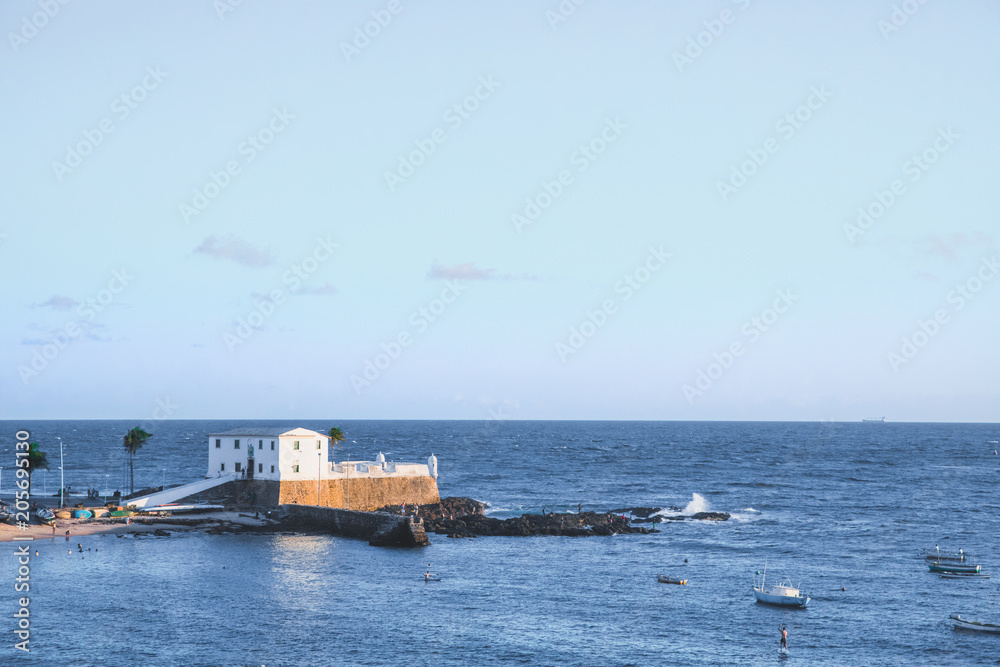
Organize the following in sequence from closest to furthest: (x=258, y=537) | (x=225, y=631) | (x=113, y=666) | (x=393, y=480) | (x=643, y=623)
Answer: (x=113, y=666)
(x=225, y=631)
(x=643, y=623)
(x=258, y=537)
(x=393, y=480)

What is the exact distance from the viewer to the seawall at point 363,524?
81000mm

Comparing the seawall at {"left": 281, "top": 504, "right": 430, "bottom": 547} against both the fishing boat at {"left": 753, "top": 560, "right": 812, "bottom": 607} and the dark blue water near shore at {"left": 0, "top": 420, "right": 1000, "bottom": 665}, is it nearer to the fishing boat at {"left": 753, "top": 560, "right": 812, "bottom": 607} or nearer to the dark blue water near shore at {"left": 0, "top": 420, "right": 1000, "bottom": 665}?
the dark blue water near shore at {"left": 0, "top": 420, "right": 1000, "bottom": 665}

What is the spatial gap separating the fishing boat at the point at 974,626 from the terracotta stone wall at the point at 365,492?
5506cm

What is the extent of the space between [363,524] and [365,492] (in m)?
11.9

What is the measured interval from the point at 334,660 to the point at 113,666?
10.3 metres

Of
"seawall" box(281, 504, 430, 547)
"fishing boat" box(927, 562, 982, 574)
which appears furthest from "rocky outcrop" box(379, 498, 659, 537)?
"fishing boat" box(927, 562, 982, 574)

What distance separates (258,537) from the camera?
80.9 m

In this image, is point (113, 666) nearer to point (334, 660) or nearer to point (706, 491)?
point (334, 660)

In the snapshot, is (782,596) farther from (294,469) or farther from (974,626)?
(294,469)

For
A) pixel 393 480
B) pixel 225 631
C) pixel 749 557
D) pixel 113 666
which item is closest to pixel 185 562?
pixel 225 631

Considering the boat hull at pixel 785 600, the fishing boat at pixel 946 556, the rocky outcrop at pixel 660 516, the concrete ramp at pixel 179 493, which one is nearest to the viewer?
the boat hull at pixel 785 600

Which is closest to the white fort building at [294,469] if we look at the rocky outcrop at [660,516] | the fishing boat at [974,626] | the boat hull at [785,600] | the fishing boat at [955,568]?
the rocky outcrop at [660,516]

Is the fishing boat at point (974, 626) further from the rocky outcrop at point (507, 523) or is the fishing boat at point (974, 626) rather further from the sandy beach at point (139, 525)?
the sandy beach at point (139, 525)

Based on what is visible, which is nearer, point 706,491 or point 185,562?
point 185,562
